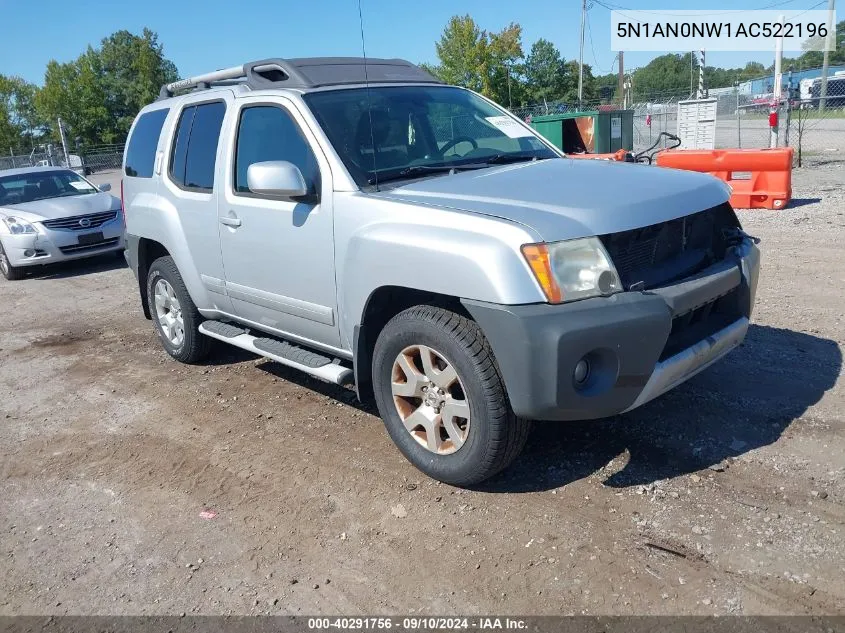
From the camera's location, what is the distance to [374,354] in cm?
372

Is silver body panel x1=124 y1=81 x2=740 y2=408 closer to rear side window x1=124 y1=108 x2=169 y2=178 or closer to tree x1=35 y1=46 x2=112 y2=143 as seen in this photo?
rear side window x1=124 y1=108 x2=169 y2=178

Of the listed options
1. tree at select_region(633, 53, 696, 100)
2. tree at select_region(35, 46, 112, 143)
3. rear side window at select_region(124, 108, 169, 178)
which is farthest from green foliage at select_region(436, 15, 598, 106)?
tree at select_region(35, 46, 112, 143)

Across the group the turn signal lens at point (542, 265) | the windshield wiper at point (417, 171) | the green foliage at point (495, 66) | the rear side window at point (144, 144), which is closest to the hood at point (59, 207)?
the rear side window at point (144, 144)

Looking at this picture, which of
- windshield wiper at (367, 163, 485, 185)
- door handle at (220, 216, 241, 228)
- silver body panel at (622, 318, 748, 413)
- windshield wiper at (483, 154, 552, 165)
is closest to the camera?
silver body panel at (622, 318, 748, 413)

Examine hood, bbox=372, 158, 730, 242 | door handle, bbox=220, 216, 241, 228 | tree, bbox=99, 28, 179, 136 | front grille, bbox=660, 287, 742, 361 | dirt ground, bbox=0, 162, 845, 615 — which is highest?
tree, bbox=99, 28, 179, 136

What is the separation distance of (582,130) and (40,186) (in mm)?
10839

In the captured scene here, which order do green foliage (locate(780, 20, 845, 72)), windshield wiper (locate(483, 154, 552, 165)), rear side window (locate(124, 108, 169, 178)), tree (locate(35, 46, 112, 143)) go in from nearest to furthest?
windshield wiper (locate(483, 154, 552, 165))
rear side window (locate(124, 108, 169, 178))
green foliage (locate(780, 20, 845, 72))
tree (locate(35, 46, 112, 143))

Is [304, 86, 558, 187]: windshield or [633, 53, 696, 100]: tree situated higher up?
[633, 53, 696, 100]: tree

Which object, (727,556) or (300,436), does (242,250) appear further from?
(727,556)

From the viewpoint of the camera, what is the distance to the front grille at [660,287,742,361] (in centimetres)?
346

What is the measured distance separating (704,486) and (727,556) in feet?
1.81

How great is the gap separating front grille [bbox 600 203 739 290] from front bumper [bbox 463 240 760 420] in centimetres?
13

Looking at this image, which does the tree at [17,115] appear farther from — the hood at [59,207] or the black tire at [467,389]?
the black tire at [467,389]

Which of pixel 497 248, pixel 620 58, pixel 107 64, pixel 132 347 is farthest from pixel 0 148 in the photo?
pixel 497 248
